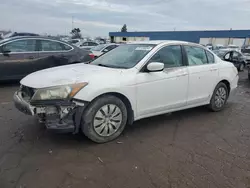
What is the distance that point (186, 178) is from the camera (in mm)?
2678

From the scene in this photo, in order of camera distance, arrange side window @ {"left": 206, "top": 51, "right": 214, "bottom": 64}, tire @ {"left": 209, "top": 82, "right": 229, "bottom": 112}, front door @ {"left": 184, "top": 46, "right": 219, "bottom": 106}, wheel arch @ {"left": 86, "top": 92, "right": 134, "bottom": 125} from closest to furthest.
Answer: wheel arch @ {"left": 86, "top": 92, "right": 134, "bottom": 125}
front door @ {"left": 184, "top": 46, "right": 219, "bottom": 106}
side window @ {"left": 206, "top": 51, "right": 214, "bottom": 64}
tire @ {"left": 209, "top": 82, "right": 229, "bottom": 112}

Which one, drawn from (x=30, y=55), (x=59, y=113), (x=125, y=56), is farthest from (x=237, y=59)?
(x=59, y=113)

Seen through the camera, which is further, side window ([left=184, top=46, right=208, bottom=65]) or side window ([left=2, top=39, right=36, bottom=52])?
side window ([left=2, top=39, right=36, bottom=52])

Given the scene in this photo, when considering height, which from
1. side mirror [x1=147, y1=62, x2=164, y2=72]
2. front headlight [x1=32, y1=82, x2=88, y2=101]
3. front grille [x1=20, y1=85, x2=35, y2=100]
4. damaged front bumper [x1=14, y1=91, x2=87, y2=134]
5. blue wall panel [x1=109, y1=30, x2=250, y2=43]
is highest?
blue wall panel [x1=109, y1=30, x2=250, y2=43]

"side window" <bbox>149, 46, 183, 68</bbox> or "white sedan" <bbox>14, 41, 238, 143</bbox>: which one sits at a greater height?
"side window" <bbox>149, 46, 183, 68</bbox>

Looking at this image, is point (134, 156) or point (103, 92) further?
point (103, 92)

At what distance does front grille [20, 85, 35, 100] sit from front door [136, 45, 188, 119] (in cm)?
157

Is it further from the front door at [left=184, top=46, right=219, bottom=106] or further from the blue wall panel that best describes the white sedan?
the blue wall panel

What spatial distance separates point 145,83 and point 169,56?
0.87 metres

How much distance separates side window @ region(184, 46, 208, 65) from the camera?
14.8 feet

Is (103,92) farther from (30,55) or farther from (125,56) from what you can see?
(30,55)

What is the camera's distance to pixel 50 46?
24.6ft

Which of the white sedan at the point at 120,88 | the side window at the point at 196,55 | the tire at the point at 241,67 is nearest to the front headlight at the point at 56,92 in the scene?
the white sedan at the point at 120,88

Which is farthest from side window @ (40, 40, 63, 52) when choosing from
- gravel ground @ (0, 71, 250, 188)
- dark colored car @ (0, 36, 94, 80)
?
gravel ground @ (0, 71, 250, 188)
